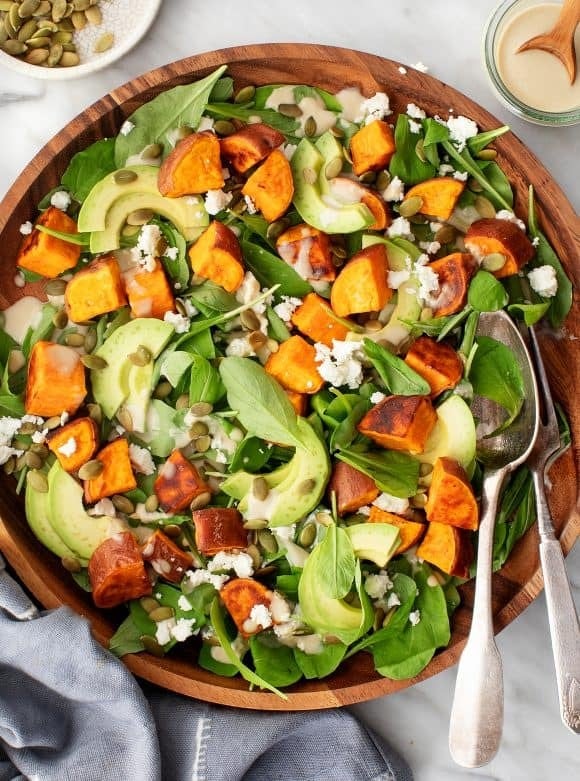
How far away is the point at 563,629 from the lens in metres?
2.20

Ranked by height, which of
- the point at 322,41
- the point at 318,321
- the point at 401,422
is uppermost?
the point at 322,41

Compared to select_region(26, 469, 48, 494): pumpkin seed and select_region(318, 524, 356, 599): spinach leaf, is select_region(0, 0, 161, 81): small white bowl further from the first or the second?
select_region(318, 524, 356, 599): spinach leaf

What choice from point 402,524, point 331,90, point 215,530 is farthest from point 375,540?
point 331,90

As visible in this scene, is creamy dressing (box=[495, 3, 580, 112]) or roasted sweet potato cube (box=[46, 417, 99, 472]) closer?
roasted sweet potato cube (box=[46, 417, 99, 472])

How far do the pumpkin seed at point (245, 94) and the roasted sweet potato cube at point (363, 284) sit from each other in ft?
1.69

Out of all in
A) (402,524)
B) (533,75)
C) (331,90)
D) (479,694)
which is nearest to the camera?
(479,694)

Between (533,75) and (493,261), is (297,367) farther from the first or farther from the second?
(533,75)

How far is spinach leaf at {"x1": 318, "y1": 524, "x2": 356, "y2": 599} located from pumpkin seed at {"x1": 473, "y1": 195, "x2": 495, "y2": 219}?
925 mm

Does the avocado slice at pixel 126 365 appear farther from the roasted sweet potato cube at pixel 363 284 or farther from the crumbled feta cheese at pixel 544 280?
the crumbled feta cheese at pixel 544 280

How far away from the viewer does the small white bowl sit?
2.47 meters

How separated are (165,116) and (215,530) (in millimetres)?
1094

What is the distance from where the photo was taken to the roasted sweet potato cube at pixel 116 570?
2229mm

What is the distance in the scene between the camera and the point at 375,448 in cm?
231

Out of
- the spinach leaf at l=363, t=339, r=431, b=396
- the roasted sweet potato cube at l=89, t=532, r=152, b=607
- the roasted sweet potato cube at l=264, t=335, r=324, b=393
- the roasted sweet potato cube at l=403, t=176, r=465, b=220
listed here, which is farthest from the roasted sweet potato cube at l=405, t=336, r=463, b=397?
the roasted sweet potato cube at l=89, t=532, r=152, b=607
